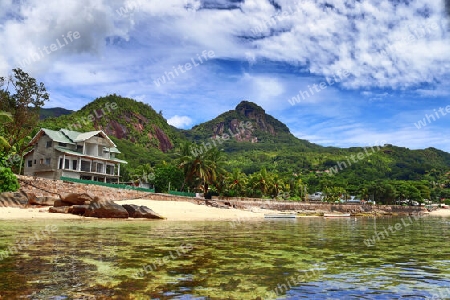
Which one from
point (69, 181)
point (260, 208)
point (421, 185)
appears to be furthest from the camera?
point (421, 185)

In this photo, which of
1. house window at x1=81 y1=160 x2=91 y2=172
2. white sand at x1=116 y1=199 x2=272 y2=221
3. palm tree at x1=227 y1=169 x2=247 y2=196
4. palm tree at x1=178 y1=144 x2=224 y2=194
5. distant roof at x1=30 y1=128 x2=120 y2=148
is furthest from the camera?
palm tree at x1=227 y1=169 x2=247 y2=196

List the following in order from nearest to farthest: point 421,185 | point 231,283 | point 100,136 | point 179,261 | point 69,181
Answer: point 231,283
point 179,261
point 69,181
point 100,136
point 421,185

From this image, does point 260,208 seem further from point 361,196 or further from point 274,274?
point 361,196

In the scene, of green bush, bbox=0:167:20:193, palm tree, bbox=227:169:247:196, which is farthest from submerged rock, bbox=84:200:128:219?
palm tree, bbox=227:169:247:196

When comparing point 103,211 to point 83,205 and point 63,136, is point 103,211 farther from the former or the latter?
point 63,136

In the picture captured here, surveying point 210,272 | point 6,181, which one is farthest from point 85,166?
point 210,272

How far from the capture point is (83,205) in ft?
106

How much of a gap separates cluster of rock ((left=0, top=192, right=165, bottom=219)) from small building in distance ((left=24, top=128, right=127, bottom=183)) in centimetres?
1965

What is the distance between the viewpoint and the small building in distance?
5638 cm

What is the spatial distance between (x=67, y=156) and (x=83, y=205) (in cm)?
2886

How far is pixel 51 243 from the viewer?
1482 centimetres

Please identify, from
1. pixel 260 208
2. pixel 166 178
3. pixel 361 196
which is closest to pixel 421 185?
pixel 361 196

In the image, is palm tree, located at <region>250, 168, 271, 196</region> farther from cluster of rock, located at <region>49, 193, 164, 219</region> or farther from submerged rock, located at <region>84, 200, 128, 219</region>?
submerged rock, located at <region>84, 200, 128, 219</region>

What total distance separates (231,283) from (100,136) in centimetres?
6008
